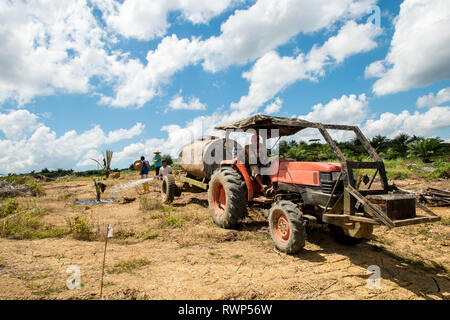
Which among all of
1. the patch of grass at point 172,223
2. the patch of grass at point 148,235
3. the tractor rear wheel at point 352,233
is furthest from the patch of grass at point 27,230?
the tractor rear wheel at point 352,233

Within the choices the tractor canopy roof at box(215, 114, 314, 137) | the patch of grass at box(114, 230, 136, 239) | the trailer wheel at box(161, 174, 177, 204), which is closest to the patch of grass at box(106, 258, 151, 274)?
the patch of grass at box(114, 230, 136, 239)

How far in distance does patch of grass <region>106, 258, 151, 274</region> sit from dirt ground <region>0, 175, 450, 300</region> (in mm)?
14

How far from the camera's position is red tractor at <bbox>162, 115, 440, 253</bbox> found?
3.57 m

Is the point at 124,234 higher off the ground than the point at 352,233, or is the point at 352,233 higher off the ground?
the point at 352,233

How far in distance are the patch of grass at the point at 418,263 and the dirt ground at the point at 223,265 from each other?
16 millimetres

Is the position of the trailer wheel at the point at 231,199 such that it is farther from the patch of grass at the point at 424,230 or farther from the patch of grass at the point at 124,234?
the patch of grass at the point at 424,230

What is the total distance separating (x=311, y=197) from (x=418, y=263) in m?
1.90

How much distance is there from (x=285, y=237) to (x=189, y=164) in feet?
16.0

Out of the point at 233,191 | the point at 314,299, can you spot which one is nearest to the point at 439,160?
the point at 233,191

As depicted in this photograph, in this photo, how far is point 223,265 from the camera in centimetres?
388

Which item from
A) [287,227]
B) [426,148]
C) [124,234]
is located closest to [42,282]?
[124,234]

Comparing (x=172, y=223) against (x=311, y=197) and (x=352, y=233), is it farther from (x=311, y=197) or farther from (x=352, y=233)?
(x=352, y=233)

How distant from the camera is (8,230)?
207 inches

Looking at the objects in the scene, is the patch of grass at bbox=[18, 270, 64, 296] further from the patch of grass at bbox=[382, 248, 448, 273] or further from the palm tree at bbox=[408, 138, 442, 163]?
the palm tree at bbox=[408, 138, 442, 163]
